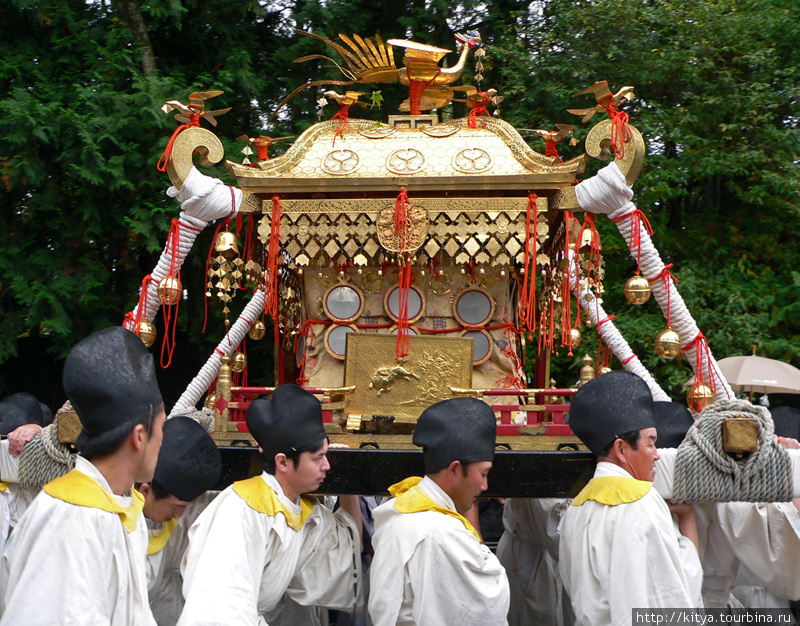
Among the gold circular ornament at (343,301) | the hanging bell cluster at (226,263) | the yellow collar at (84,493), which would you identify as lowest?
the yellow collar at (84,493)

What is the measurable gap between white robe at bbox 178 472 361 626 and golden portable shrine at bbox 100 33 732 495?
85 cm

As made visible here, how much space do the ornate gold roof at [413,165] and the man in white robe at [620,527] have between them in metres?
2.11

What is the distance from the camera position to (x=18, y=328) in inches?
328

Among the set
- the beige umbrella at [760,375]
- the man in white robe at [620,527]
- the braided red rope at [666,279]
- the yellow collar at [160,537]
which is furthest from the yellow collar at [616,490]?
the beige umbrella at [760,375]

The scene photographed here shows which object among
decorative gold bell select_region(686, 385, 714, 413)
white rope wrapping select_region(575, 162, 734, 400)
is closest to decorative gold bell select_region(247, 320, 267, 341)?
white rope wrapping select_region(575, 162, 734, 400)

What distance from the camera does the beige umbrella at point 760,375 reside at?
707 centimetres

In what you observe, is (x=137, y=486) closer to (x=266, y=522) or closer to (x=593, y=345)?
(x=266, y=522)

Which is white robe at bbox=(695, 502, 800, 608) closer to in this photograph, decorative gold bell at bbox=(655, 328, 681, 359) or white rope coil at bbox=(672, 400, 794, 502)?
white rope coil at bbox=(672, 400, 794, 502)

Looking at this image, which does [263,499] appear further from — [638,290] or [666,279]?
[666,279]

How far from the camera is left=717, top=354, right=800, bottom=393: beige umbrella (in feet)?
23.2

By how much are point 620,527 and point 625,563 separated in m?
0.12

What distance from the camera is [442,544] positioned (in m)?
2.98

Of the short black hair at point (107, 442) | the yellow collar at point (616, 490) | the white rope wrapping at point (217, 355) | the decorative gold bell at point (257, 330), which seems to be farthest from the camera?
the decorative gold bell at point (257, 330)

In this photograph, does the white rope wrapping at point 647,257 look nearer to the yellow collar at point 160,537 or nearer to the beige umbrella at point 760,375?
the beige umbrella at point 760,375
